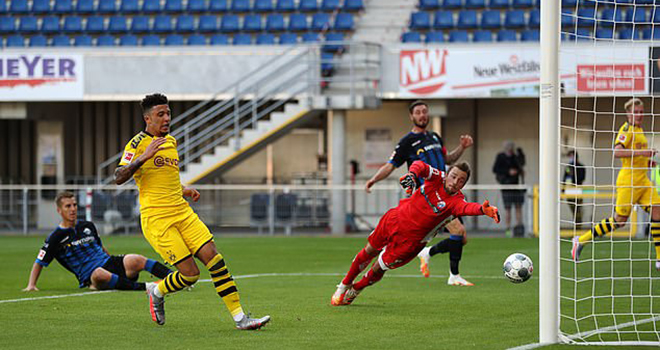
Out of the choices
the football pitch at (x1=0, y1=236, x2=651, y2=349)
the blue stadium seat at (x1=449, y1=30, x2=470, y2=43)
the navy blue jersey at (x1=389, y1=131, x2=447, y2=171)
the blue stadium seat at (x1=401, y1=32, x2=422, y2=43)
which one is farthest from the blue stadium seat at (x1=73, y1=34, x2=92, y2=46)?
the navy blue jersey at (x1=389, y1=131, x2=447, y2=171)

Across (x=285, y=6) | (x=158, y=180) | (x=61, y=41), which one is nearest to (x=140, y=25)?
(x=61, y=41)

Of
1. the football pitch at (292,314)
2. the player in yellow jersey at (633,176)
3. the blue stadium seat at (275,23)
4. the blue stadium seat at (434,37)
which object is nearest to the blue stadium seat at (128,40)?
the blue stadium seat at (275,23)

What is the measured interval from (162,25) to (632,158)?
649 inches

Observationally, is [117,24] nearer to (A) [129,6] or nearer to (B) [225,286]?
(A) [129,6]

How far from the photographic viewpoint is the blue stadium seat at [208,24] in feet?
83.6

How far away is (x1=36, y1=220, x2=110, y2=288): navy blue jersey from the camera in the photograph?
10.6 m

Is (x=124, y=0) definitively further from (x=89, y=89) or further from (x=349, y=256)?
(x=349, y=256)

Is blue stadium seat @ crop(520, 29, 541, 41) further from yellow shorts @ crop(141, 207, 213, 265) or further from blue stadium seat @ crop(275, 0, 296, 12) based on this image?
yellow shorts @ crop(141, 207, 213, 265)

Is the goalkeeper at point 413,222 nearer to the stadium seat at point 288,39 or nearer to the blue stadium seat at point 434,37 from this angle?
the blue stadium seat at point 434,37

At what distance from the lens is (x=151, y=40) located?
2553cm

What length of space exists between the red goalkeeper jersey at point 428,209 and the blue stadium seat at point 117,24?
18169mm

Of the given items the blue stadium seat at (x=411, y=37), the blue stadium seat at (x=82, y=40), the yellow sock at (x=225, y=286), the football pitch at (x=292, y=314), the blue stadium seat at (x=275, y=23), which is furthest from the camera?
the blue stadium seat at (x=82, y=40)

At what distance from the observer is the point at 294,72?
883 inches

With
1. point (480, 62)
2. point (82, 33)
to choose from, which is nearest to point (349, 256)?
point (480, 62)
